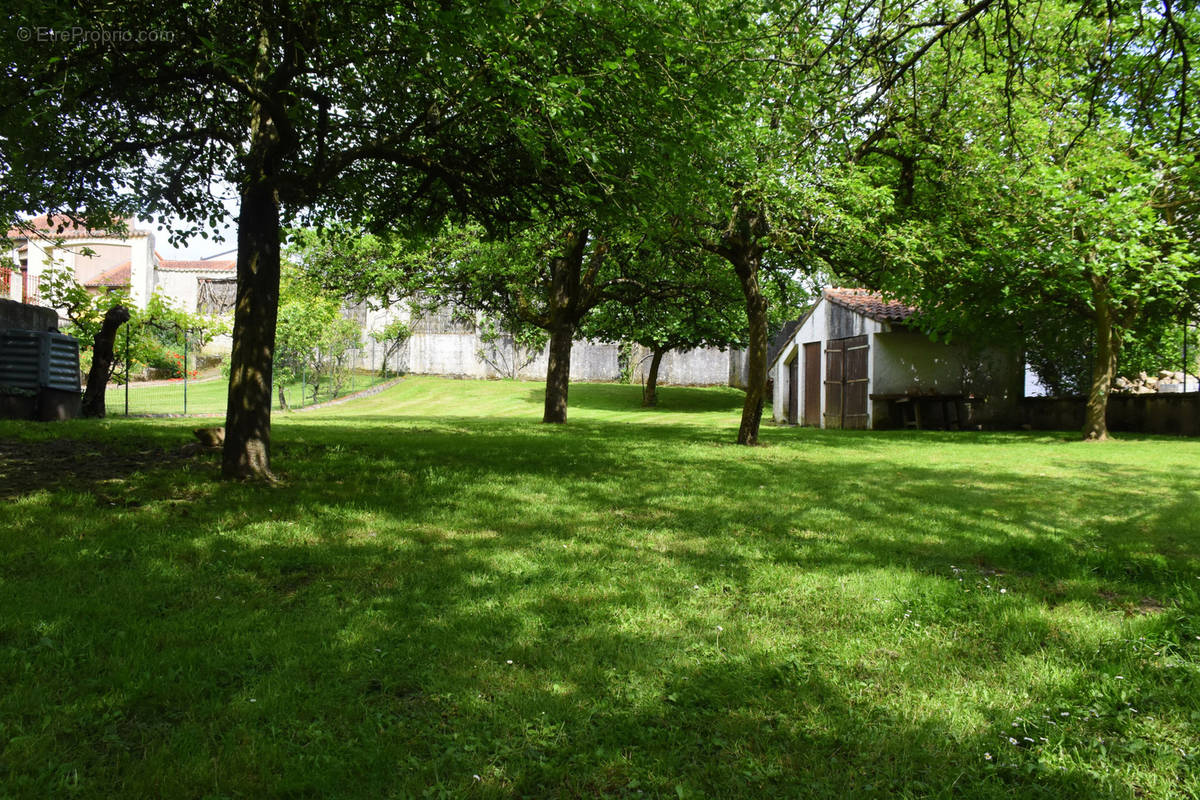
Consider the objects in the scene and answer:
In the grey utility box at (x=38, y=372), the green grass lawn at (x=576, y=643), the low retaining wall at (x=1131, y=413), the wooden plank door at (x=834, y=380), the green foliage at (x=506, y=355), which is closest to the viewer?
the green grass lawn at (x=576, y=643)

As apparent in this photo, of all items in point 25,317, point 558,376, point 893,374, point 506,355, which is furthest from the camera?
point 506,355

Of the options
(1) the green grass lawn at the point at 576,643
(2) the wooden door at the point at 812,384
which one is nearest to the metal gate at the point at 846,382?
(2) the wooden door at the point at 812,384

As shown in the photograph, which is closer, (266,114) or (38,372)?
(266,114)

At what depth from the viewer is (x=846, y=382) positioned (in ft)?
68.3

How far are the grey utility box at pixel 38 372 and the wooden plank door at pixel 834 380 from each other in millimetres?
18395

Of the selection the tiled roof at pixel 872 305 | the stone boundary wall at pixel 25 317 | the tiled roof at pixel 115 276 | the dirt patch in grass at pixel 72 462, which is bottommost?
the dirt patch in grass at pixel 72 462

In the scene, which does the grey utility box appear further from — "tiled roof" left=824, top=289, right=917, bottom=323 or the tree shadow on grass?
"tiled roof" left=824, top=289, right=917, bottom=323

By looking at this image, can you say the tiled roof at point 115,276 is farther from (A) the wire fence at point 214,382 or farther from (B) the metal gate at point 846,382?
(B) the metal gate at point 846,382

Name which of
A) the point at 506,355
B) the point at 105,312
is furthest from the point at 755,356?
the point at 506,355

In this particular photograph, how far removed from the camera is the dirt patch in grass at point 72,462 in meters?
6.36

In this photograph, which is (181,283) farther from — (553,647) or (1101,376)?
(553,647)

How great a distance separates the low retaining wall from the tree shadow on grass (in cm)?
1507

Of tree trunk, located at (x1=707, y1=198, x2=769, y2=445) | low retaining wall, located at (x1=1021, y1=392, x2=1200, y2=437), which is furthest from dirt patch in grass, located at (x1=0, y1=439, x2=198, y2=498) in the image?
low retaining wall, located at (x1=1021, y1=392, x2=1200, y2=437)

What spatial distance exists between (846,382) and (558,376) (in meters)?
8.79
